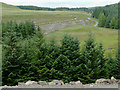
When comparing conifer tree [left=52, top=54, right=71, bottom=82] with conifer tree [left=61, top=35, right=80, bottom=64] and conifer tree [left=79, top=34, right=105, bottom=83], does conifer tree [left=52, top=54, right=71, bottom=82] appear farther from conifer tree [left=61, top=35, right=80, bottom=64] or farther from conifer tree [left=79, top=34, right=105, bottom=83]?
conifer tree [left=79, top=34, right=105, bottom=83]

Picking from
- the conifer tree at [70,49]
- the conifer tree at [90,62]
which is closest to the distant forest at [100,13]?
the conifer tree at [70,49]

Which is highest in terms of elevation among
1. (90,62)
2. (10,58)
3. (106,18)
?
(106,18)

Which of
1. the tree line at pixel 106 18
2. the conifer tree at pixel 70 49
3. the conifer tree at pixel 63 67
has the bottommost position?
the conifer tree at pixel 63 67

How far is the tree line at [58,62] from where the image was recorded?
8.10 m

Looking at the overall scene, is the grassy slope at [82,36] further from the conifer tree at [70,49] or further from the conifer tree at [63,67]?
the conifer tree at [63,67]

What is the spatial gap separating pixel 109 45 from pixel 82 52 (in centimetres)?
712

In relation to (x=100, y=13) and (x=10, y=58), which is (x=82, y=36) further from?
(x=100, y=13)

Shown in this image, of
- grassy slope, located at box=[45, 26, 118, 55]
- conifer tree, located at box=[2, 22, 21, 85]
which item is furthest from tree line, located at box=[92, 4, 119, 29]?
conifer tree, located at box=[2, 22, 21, 85]

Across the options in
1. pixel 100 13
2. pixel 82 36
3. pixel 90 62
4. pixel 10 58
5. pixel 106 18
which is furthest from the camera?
pixel 106 18

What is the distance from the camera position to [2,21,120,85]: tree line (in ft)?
26.6

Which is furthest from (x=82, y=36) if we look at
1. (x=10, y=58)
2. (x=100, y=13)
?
(x=100, y=13)

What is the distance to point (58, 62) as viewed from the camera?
28.8ft

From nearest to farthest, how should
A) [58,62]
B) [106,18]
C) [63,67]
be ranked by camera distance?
1. [63,67]
2. [58,62]
3. [106,18]

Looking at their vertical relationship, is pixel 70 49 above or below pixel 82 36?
below
